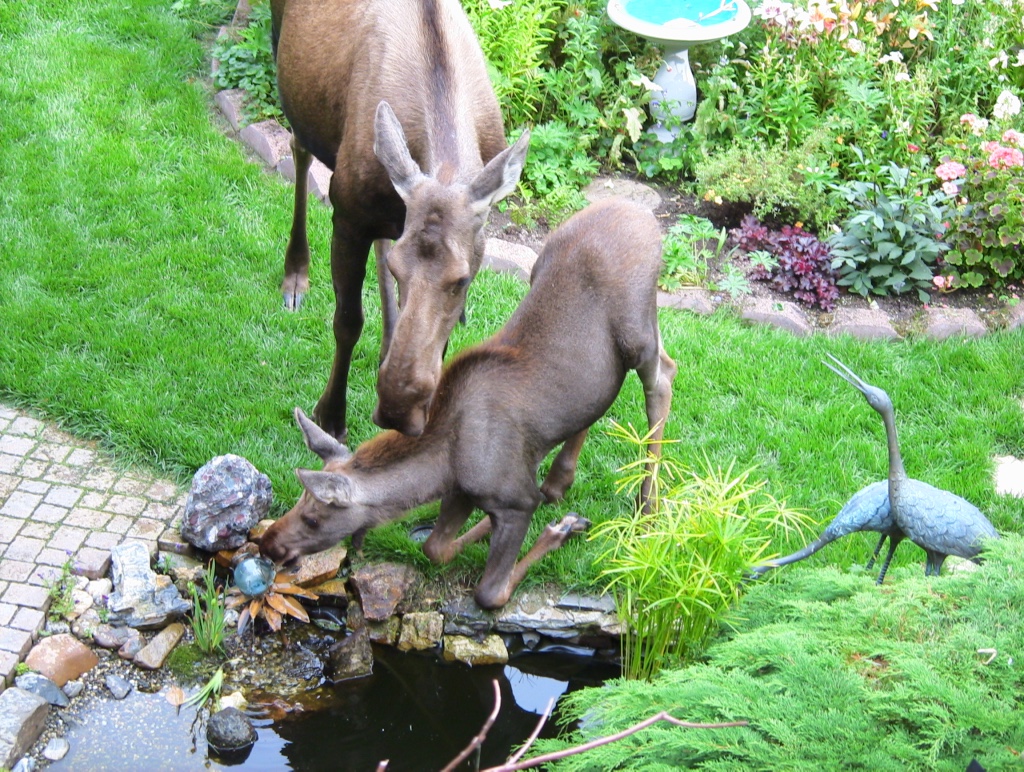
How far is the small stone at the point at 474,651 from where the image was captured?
17.9ft

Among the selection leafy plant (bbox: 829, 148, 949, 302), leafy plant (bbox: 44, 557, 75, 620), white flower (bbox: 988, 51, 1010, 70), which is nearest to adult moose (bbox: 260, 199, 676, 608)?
leafy plant (bbox: 44, 557, 75, 620)

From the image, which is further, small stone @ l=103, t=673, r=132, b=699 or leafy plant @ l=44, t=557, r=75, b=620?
leafy plant @ l=44, t=557, r=75, b=620

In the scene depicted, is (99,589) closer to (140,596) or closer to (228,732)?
(140,596)

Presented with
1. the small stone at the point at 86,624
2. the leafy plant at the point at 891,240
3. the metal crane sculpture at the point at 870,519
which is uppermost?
the metal crane sculpture at the point at 870,519

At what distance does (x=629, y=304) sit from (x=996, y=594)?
220cm

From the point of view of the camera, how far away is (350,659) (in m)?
5.28

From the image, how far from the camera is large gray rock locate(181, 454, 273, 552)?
5.48 meters

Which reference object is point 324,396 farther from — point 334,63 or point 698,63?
point 698,63

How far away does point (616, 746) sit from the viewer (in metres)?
3.88

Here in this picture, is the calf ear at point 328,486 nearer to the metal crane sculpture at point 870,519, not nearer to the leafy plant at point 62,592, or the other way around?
the leafy plant at point 62,592

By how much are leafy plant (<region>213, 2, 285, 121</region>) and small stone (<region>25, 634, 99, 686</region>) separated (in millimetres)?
5247

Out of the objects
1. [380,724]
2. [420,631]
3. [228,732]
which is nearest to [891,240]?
[420,631]

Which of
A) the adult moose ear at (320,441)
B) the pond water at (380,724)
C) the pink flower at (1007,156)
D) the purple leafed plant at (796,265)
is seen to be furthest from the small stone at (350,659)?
the pink flower at (1007,156)

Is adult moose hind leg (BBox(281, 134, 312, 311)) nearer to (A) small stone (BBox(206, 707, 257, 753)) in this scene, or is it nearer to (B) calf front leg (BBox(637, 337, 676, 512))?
(B) calf front leg (BBox(637, 337, 676, 512))
